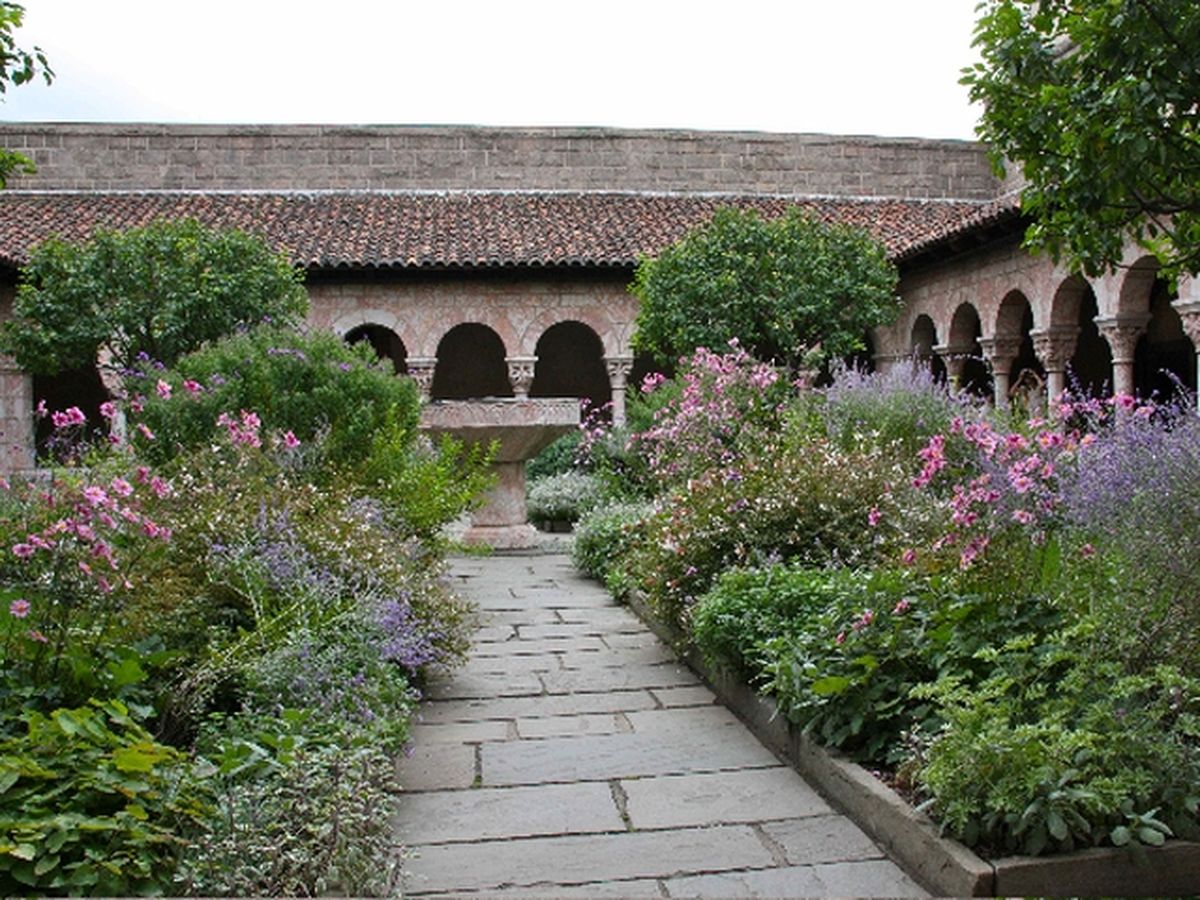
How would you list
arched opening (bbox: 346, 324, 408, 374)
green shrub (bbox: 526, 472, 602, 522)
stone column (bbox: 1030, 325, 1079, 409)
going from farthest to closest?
arched opening (bbox: 346, 324, 408, 374) < stone column (bbox: 1030, 325, 1079, 409) < green shrub (bbox: 526, 472, 602, 522)

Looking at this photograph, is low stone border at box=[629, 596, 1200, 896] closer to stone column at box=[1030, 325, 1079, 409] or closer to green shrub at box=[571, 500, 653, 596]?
green shrub at box=[571, 500, 653, 596]

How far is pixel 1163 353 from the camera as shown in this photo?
19891mm

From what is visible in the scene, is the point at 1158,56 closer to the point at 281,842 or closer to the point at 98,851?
the point at 281,842

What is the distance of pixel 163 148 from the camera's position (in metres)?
19.9

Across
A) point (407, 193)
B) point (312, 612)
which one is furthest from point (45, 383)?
point (312, 612)

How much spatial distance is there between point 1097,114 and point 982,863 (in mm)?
2705

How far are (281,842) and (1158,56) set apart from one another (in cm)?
363

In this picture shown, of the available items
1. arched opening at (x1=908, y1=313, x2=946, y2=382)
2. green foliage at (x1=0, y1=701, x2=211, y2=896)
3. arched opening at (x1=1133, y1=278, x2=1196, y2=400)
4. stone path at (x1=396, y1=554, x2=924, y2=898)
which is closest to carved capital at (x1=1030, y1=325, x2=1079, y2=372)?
arched opening at (x1=908, y1=313, x2=946, y2=382)

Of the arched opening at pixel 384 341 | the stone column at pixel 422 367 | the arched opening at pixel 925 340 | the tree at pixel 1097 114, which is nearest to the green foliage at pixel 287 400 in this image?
the tree at pixel 1097 114

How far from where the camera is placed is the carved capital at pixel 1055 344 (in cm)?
1504

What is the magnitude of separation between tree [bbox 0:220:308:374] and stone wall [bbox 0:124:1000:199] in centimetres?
597

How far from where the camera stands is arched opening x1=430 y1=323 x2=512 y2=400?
21.9m

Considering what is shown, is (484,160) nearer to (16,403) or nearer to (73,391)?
(73,391)

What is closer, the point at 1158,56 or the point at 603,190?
the point at 1158,56
